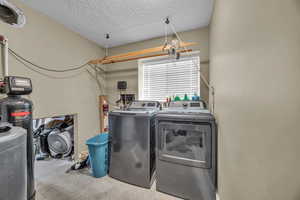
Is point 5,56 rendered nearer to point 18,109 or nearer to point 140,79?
point 18,109

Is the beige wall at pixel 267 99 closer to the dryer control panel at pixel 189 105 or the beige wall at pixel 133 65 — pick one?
the dryer control panel at pixel 189 105

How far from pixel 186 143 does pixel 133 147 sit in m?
0.76

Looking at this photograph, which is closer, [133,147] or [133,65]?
[133,147]

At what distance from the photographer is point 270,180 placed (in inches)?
17.4

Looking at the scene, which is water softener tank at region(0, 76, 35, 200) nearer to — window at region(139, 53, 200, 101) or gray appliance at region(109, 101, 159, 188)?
gray appliance at region(109, 101, 159, 188)

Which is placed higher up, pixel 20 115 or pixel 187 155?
pixel 20 115

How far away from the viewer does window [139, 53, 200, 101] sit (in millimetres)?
2244

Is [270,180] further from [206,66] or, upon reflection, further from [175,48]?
[206,66]

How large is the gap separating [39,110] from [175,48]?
2.36 meters

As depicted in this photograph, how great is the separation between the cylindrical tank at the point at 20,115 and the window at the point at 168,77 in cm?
182

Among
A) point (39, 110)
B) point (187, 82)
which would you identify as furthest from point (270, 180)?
point (39, 110)

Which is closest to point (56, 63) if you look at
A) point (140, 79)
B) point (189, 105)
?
point (140, 79)

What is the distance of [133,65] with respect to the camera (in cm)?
271

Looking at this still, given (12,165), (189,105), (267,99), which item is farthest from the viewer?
(189,105)
